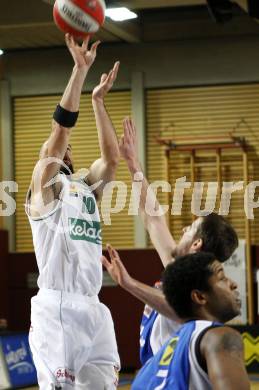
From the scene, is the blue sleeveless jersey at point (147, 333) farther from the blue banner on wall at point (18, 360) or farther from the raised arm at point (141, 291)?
the blue banner on wall at point (18, 360)

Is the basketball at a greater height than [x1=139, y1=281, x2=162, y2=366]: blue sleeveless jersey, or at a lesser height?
greater

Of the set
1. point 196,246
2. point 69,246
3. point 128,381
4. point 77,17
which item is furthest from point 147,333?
point 128,381

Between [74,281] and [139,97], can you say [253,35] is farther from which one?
[74,281]

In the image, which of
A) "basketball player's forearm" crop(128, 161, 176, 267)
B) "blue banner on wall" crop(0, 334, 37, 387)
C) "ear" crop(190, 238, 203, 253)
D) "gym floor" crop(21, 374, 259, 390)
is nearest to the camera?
"ear" crop(190, 238, 203, 253)

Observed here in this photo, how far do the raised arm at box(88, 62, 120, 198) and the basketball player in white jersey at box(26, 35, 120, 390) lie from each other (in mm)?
316

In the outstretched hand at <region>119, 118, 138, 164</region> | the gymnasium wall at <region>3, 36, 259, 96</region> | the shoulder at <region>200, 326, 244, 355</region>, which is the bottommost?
the shoulder at <region>200, 326, 244, 355</region>

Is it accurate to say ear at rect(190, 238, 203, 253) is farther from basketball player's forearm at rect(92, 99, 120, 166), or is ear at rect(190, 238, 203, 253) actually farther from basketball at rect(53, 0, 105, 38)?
basketball at rect(53, 0, 105, 38)

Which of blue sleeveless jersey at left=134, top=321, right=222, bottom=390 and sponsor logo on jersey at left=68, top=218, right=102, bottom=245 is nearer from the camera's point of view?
blue sleeveless jersey at left=134, top=321, right=222, bottom=390

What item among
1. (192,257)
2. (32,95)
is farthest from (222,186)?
(192,257)

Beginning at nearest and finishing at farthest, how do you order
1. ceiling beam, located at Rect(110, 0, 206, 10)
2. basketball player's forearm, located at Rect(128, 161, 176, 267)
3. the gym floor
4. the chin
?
1. basketball player's forearm, located at Rect(128, 161, 176, 267)
2. the chin
3. the gym floor
4. ceiling beam, located at Rect(110, 0, 206, 10)

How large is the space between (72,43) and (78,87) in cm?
40

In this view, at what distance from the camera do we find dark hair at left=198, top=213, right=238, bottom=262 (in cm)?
435

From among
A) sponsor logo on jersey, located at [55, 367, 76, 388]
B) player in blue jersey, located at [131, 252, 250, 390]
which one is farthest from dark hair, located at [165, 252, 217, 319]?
sponsor logo on jersey, located at [55, 367, 76, 388]

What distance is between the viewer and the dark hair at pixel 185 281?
3.17 m
